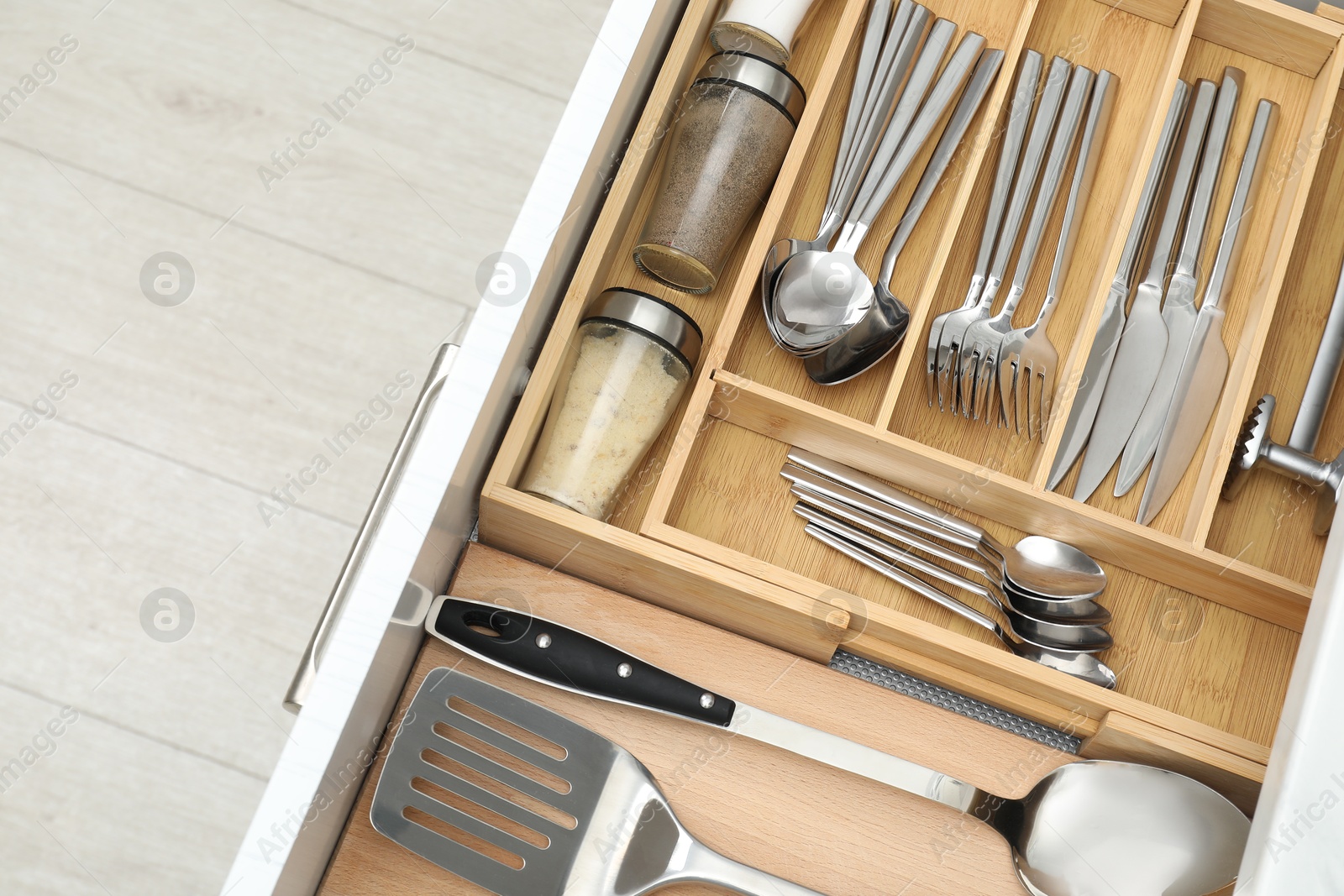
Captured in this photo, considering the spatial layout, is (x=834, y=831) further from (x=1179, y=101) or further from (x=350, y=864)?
(x=1179, y=101)

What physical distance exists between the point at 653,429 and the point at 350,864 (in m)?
0.33

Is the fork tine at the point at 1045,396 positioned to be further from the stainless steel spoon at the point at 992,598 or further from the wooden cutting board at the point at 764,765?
the wooden cutting board at the point at 764,765

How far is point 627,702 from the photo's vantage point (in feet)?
2.06

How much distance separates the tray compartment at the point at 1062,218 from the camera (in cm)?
75

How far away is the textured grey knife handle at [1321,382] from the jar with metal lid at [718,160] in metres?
0.44

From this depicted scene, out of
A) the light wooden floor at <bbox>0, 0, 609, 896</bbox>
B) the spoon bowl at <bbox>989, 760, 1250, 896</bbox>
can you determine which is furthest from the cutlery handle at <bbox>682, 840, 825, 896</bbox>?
the light wooden floor at <bbox>0, 0, 609, 896</bbox>

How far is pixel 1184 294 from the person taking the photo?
763 mm

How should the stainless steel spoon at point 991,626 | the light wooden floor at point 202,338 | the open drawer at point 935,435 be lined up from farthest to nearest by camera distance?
the light wooden floor at point 202,338 < the stainless steel spoon at point 991,626 < the open drawer at point 935,435

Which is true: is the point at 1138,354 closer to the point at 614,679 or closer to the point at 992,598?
the point at 992,598

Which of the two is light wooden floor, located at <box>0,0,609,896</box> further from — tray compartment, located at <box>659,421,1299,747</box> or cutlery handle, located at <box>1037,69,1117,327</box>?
cutlery handle, located at <box>1037,69,1117,327</box>

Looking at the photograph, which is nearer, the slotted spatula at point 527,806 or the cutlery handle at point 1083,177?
the slotted spatula at point 527,806

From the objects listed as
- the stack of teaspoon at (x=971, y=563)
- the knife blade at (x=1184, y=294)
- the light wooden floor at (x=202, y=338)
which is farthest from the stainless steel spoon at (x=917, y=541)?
the light wooden floor at (x=202, y=338)

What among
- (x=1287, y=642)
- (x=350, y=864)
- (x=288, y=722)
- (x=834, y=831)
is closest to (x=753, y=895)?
(x=834, y=831)

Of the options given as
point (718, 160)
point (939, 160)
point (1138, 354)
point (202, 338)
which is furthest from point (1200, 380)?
point (202, 338)
